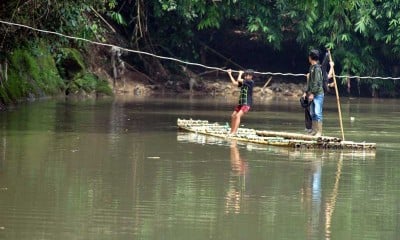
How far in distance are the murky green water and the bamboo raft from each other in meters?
0.28

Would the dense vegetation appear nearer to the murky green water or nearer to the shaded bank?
the shaded bank

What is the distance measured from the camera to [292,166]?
14.1 metres

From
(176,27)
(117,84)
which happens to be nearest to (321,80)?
(117,84)

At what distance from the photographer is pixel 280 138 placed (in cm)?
1728

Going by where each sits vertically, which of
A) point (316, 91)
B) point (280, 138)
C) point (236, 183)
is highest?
point (316, 91)

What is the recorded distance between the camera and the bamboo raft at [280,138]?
16422 millimetres

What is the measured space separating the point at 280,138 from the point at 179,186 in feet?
18.6

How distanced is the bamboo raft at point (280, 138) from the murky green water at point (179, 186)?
0.91 ft

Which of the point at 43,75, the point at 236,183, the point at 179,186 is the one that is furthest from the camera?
the point at 43,75

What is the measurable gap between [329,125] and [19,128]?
7.48 metres

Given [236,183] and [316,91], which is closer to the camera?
[236,183]

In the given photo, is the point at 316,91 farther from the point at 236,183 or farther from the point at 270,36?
the point at 270,36

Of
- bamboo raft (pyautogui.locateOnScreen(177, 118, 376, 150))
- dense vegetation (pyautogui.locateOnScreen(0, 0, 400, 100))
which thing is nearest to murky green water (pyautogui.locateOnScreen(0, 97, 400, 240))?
bamboo raft (pyautogui.locateOnScreen(177, 118, 376, 150))

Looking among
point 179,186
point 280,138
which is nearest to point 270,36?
point 280,138
